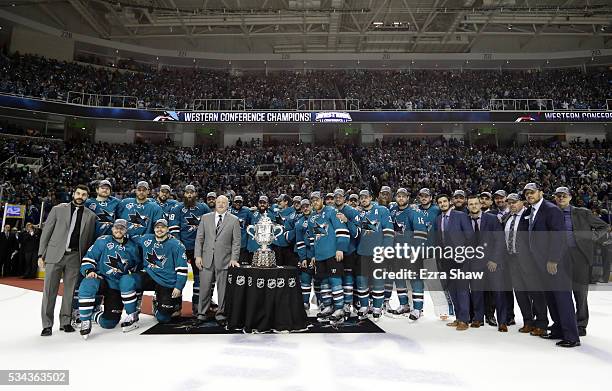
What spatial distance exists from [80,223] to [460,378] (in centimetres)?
532

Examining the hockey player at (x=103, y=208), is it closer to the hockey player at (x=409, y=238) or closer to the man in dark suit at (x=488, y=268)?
the hockey player at (x=409, y=238)

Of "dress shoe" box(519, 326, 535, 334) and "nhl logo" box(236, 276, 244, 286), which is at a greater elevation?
"nhl logo" box(236, 276, 244, 286)

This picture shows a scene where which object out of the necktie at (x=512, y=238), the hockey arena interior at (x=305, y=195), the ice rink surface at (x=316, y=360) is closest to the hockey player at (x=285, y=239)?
the hockey arena interior at (x=305, y=195)

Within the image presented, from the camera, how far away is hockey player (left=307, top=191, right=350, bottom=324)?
5871 mm

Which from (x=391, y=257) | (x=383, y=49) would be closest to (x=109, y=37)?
(x=383, y=49)

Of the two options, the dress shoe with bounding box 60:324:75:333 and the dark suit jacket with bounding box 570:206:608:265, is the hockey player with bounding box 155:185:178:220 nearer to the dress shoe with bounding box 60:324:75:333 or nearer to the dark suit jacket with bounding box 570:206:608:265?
the dress shoe with bounding box 60:324:75:333

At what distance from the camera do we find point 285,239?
23.7 ft

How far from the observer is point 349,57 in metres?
30.1

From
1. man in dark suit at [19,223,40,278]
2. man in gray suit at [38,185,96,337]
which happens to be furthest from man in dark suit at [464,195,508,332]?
man in dark suit at [19,223,40,278]

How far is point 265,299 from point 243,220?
7.81 feet

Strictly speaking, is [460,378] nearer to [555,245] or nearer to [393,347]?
[393,347]

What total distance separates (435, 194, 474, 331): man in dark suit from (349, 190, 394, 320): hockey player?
867 mm

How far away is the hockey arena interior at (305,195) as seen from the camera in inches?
179

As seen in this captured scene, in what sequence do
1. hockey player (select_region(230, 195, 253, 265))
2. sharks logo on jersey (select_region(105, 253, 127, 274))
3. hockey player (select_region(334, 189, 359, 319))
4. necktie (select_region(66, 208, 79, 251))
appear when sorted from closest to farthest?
necktie (select_region(66, 208, 79, 251)), sharks logo on jersey (select_region(105, 253, 127, 274)), hockey player (select_region(334, 189, 359, 319)), hockey player (select_region(230, 195, 253, 265))
